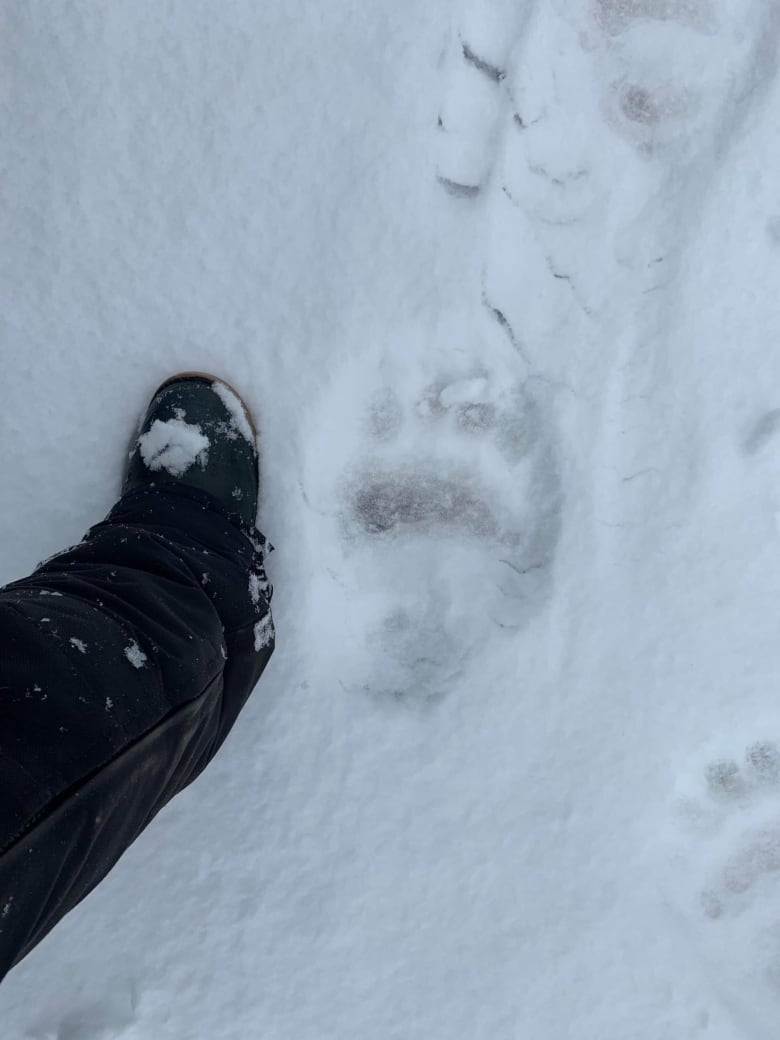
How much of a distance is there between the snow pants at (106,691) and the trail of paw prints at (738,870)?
641mm

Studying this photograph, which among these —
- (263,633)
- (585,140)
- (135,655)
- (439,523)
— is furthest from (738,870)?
(585,140)

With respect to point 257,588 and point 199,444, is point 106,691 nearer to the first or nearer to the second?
point 257,588

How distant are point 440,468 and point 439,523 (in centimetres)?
8

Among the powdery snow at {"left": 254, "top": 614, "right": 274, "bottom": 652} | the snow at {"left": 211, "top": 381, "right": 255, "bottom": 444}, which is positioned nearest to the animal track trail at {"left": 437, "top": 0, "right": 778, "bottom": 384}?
the snow at {"left": 211, "top": 381, "right": 255, "bottom": 444}

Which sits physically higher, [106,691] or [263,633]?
[263,633]

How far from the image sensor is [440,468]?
3.60 ft

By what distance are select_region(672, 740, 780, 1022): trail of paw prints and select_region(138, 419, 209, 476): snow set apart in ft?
2.65

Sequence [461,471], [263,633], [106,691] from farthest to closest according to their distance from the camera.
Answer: [461,471] < [263,633] < [106,691]

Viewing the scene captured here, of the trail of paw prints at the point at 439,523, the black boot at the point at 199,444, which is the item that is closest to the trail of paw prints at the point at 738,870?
the trail of paw prints at the point at 439,523

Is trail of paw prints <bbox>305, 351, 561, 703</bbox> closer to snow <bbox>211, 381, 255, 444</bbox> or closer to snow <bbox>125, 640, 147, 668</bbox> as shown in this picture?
snow <bbox>211, 381, 255, 444</bbox>

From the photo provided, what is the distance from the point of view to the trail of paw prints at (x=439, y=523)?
1.08m

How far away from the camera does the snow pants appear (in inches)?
24.8

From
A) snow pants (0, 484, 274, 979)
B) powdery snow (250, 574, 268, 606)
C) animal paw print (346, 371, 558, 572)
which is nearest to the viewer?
snow pants (0, 484, 274, 979)

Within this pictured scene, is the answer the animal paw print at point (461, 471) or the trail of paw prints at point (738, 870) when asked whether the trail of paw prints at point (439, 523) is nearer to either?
the animal paw print at point (461, 471)
